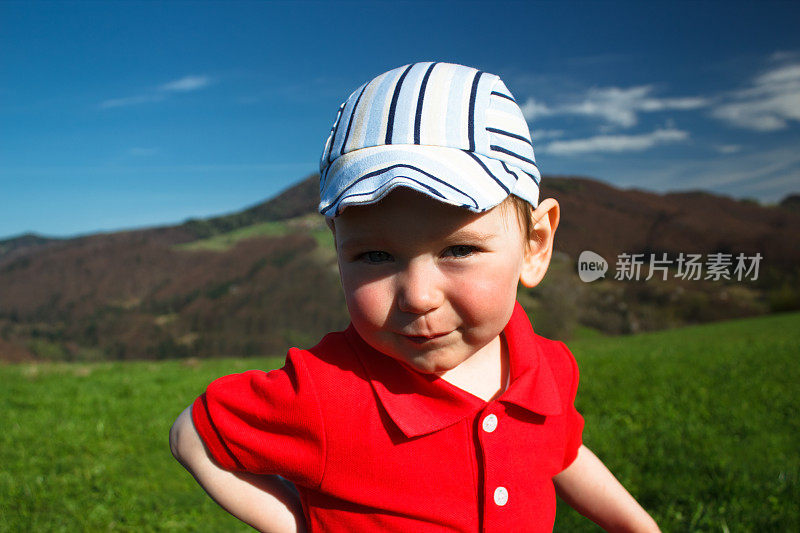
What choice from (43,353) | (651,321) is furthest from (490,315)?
(651,321)

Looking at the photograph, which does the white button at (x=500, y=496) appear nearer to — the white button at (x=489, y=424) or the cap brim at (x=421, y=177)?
the white button at (x=489, y=424)

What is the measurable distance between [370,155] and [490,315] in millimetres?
469

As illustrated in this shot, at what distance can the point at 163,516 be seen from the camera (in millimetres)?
3230

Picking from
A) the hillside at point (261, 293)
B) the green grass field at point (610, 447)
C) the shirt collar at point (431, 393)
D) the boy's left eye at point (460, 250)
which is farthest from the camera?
the hillside at point (261, 293)

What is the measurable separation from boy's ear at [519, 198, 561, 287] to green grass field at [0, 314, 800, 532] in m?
1.95

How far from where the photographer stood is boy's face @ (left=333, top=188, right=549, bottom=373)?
1223 millimetres

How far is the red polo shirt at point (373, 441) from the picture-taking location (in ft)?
4.42

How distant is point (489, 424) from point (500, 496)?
178mm

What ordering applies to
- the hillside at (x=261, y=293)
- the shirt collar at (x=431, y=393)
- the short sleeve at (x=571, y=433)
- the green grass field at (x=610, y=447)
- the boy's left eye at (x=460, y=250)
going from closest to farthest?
the boy's left eye at (x=460, y=250)
the shirt collar at (x=431, y=393)
the short sleeve at (x=571, y=433)
the green grass field at (x=610, y=447)
the hillside at (x=261, y=293)

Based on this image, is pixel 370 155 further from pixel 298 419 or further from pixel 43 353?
pixel 43 353

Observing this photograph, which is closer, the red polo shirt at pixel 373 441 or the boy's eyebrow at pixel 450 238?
the boy's eyebrow at pixel 450 238

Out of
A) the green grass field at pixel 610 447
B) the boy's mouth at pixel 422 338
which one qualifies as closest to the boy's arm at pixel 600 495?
the boy's mouth at pixel 422 338

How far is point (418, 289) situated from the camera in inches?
48.2

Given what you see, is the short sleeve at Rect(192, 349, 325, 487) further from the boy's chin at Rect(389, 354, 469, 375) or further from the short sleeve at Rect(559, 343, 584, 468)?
the short sleeve at Rect(559, 343, 584, 468)
